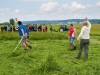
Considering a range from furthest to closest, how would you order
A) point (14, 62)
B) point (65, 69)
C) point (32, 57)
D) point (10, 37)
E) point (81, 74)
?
point (10, 37) → point (32, 57) → point (14, 62) → point (65, 69) → point (81, 74)

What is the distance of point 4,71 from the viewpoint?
344 inches

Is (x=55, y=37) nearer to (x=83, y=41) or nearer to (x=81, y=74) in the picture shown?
(x=83, y=41)

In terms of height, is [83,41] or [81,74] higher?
[83,41]

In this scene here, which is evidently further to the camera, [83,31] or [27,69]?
[83,31]

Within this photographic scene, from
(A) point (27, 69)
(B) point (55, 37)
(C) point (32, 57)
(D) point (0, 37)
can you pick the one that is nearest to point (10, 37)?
(D) point (0, 37)

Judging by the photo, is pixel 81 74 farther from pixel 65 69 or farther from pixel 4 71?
pixel 4 71

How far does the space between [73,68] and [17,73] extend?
6.94 feet

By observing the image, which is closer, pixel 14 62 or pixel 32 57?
pixel 14 62

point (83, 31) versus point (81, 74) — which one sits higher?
point (83, 31)

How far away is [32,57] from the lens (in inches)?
462

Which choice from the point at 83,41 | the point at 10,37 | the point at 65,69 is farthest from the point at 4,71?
the point at 10,37

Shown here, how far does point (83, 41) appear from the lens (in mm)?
11172

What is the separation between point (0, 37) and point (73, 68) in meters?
16.9

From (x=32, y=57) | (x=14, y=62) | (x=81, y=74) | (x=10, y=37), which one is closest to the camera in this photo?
(x=81, y=74)
